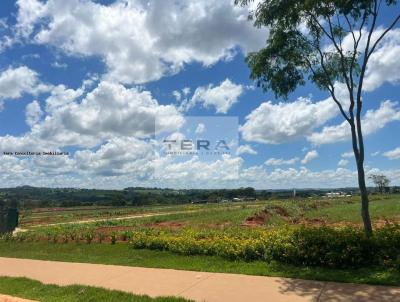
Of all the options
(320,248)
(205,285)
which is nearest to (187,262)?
(205,285)

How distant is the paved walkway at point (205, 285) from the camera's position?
7.18m

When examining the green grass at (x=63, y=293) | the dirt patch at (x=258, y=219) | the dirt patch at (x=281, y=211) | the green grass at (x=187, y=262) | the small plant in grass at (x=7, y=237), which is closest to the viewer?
the green grass at (x=63, y=293)

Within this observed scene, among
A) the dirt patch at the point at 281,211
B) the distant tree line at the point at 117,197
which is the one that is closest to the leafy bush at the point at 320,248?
the dirt patch at the point at 281,211

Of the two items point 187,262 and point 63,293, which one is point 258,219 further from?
point 63,293

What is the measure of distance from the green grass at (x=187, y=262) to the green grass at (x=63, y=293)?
2.29 meters

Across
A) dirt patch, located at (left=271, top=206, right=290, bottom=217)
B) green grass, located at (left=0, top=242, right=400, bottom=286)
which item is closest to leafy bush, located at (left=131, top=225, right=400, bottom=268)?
green grass, located at (left=0, top=242, right=400, bottom=286)

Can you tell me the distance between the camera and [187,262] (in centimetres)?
1087

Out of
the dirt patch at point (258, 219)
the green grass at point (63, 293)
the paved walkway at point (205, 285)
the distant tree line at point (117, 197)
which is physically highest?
the distant tree line at point (117, 197)

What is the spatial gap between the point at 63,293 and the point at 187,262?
3.18 m

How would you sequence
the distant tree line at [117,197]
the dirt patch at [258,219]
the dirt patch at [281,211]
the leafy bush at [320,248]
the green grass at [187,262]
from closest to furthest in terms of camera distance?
the green grass at [187,262] < the leafy bush at [320,248] < the dirt patch at [258,219] < the dirt patch at [281,211] < the distant tree line at [117,197]

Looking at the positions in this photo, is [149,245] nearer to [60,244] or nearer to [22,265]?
[22,265]

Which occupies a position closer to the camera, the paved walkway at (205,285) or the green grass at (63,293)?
the paved walkway at (205,285)

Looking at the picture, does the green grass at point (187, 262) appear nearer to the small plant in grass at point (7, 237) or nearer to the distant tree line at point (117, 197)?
the small plant in grass at point (7, 237)

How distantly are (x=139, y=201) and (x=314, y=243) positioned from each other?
90986 millimetres
